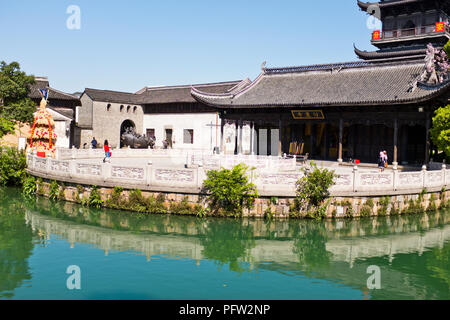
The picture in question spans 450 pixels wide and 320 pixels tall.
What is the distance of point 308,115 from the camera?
22750 millimetres

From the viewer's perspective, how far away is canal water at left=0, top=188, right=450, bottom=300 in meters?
7.84

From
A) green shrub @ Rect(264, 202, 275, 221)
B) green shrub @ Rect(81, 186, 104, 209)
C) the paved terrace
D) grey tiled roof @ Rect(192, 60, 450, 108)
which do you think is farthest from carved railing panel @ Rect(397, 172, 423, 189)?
green shrub @ Rect(81, 186, 104, 209)

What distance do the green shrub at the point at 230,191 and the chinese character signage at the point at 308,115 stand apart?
10.4m

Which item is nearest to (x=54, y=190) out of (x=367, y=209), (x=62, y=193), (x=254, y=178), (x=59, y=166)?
(x=62, y=193)

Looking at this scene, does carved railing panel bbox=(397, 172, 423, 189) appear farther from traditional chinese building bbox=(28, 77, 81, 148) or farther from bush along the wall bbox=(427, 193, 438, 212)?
traditional chinese building bbox=(28, 77, 81, 148)

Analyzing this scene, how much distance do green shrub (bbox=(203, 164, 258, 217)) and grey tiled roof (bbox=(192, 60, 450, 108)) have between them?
957 centimetres

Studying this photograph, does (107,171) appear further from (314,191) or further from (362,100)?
(362,100)

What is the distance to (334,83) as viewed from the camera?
23188 mm

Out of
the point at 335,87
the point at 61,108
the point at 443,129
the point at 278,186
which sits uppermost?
the point at 335,87

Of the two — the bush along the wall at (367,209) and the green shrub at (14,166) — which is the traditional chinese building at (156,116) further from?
the bush along the wall at (367,209)

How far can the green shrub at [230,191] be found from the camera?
12695 mm

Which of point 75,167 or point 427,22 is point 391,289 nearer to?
point 75,167

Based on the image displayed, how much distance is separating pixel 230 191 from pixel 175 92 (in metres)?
27.4
